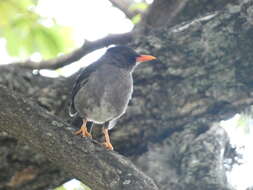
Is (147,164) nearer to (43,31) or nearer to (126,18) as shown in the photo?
(43,31)

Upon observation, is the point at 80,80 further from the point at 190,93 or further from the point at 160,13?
the point at 160,13

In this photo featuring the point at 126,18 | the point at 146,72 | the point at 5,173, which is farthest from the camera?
the point at 126,18

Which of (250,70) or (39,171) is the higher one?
(250,70)

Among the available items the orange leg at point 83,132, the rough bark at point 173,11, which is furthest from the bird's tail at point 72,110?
the rough bark at point 173,11

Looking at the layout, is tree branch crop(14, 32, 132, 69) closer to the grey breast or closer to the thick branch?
the thick branch

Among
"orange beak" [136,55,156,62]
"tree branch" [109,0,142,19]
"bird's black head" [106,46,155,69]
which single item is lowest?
"tree branch" [109,0,142,19]

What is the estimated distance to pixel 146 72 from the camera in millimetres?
4793

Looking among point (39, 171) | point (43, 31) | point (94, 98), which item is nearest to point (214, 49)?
point (94, 98)

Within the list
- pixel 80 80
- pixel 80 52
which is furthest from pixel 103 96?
pixel 80 52

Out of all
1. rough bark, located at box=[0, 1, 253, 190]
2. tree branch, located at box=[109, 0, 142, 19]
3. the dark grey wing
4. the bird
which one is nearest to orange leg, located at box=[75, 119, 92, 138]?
the bird

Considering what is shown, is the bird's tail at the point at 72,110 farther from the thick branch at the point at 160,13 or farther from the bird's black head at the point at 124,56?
the thick branch at the point at 160,13

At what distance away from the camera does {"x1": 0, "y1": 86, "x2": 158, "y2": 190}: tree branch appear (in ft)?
10.7

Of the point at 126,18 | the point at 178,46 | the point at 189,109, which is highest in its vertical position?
the point at 178,46

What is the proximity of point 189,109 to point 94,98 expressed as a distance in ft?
3.29
